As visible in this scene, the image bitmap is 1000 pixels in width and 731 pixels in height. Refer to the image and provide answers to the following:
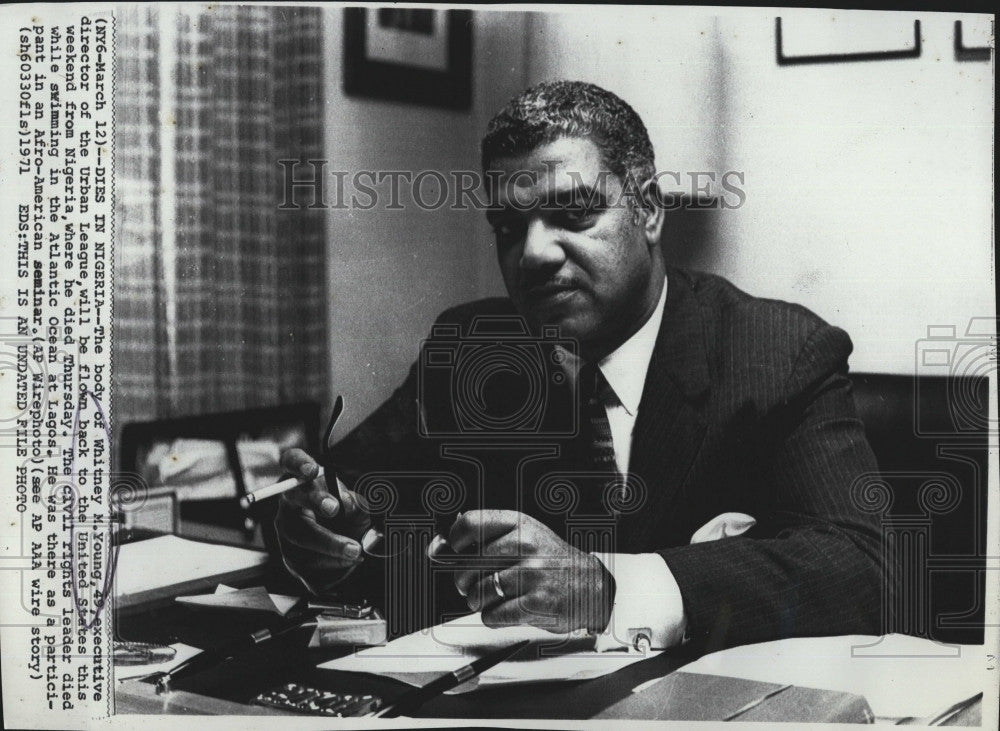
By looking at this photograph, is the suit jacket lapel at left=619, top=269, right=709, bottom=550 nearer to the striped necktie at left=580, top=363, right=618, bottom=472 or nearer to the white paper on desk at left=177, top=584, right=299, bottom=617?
the striped necktie at left=580, top=363, right=618, bottom=472

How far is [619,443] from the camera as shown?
1069 mm

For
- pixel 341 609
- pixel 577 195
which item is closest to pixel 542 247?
pixel 577 195

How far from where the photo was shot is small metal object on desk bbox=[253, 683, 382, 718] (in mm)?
989

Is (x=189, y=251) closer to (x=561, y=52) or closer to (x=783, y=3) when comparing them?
(x=561, y=52)

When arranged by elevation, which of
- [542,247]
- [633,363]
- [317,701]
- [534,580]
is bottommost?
[317,701]

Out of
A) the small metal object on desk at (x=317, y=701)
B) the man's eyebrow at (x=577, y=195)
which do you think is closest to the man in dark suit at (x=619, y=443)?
the man's eyebrow at (x=577, y=195)

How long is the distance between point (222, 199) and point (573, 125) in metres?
0.45

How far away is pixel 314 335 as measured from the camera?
1.09 meters

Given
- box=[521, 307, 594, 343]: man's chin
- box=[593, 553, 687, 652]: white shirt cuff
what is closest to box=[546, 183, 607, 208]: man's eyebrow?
box=[521, 307, 594, 343]: man's chin

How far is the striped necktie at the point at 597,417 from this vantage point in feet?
3.51

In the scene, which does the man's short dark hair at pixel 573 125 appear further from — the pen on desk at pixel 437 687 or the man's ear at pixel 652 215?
the pen on desk at pixel 437 687

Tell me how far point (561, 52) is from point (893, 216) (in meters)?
0.46

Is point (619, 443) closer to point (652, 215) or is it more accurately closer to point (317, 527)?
point (652, 215)

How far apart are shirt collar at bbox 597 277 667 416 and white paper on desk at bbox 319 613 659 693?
29 centimetres
